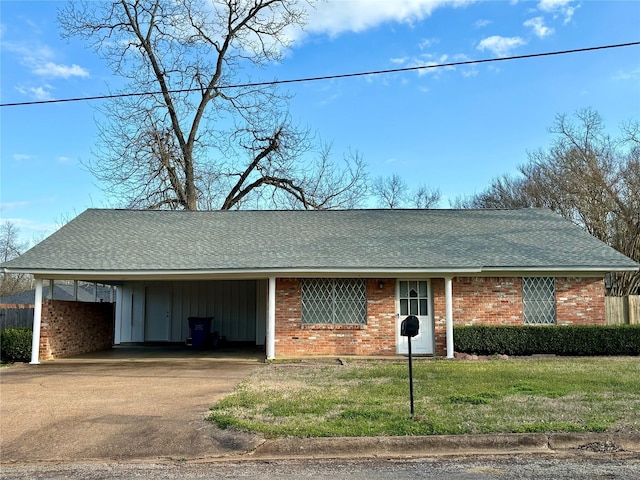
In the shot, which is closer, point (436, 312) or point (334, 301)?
point (436, 312)

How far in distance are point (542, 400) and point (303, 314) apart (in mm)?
7753

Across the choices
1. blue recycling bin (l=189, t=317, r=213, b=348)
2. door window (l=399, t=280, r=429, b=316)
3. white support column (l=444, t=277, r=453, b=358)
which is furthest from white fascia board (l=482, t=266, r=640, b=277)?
blue recycling bin (l=189, t=317, r=213, b=348)

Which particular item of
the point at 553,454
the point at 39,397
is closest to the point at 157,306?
the point at 39,397

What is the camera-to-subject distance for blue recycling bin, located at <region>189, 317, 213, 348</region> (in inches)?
733

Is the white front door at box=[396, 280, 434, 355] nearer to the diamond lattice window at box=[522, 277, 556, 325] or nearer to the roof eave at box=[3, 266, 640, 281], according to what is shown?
the roof eave at box=[3, 266, 640, 281]

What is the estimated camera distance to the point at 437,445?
643 centimetres

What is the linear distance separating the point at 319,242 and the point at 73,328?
7685mm

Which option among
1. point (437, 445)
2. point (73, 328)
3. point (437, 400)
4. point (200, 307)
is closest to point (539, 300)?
point (437, 400)

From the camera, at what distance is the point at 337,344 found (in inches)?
597

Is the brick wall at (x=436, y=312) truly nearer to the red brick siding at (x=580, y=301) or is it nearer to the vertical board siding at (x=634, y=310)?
the red brick siding at (x=580, y=301)

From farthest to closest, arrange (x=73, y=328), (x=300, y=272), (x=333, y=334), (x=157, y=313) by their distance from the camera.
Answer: (x=157, y=313)
(x=73, y=328)
(x=333, y=334)
(x=300, y=272)

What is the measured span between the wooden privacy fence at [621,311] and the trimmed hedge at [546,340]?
7.61 feet

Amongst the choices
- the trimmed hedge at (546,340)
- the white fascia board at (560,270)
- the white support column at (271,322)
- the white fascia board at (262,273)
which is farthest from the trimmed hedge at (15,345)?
the white fascia board at (560,270)

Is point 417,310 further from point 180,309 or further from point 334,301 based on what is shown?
point 180,309
